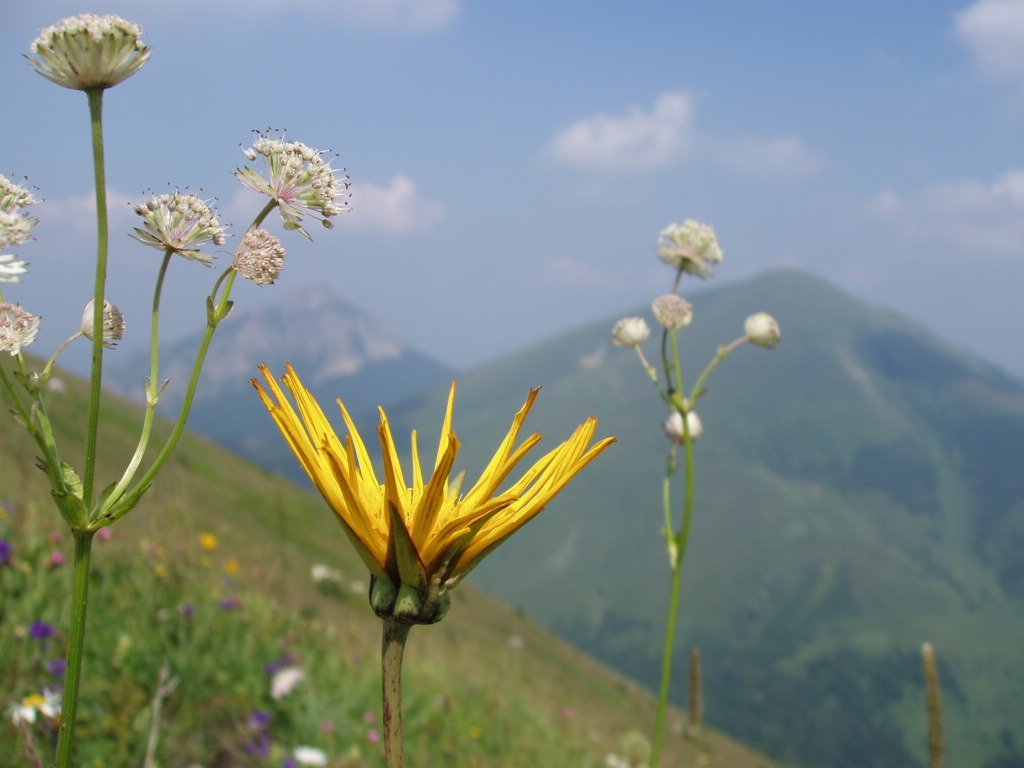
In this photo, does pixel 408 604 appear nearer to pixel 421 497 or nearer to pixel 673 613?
pixel 421 497

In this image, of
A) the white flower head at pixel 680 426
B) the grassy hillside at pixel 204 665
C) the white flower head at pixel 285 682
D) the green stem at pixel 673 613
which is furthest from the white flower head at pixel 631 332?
the white flower head at pixel 285 682

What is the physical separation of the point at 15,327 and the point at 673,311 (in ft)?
8.01

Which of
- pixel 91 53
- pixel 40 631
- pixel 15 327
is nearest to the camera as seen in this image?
pixel 91 53

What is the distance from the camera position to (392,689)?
3.82ft

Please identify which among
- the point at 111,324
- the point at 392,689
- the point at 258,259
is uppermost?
the point at 258,259

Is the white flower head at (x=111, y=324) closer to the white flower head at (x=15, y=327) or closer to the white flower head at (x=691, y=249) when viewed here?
the white flower head at (x=15, y=327)

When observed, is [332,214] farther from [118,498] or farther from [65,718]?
[65,718]

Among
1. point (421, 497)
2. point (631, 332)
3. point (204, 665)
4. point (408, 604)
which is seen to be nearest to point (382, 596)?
point (408, 604)

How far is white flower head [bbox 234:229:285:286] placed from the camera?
140 centimetres

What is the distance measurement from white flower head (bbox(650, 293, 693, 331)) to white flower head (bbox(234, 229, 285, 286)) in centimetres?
202

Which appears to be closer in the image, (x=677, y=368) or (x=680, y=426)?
(x=677, y=368)

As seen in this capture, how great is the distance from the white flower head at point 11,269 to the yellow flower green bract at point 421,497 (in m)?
0.34

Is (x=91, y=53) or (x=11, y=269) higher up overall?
(x=91, y=53)

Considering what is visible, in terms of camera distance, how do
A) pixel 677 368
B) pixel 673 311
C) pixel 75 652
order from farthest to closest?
pixel 673 311
pixel 677 368
pixel 75 652
